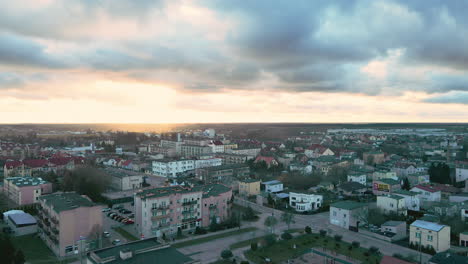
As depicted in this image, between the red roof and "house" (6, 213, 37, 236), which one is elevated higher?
the red roof

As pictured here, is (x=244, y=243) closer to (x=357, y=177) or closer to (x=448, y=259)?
(x=448, y=259)

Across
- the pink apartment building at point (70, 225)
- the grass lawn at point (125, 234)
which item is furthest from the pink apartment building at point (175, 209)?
the pink apartment building at point (70, 225)

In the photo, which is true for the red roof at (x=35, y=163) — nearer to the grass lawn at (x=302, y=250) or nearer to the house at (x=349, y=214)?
the grass lawn at (x=302, y=250)

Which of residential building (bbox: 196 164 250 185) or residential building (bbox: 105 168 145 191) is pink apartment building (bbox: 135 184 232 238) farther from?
residential building (bbox: 105 168 145 191)

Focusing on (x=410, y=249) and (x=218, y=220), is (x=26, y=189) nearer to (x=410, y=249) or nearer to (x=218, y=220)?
(x=218, y=220)

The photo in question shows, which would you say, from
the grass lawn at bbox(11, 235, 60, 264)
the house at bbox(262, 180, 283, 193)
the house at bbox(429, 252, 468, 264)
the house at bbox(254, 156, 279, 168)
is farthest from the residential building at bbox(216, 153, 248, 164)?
the house at bbox(429, 252, 468, 264)
